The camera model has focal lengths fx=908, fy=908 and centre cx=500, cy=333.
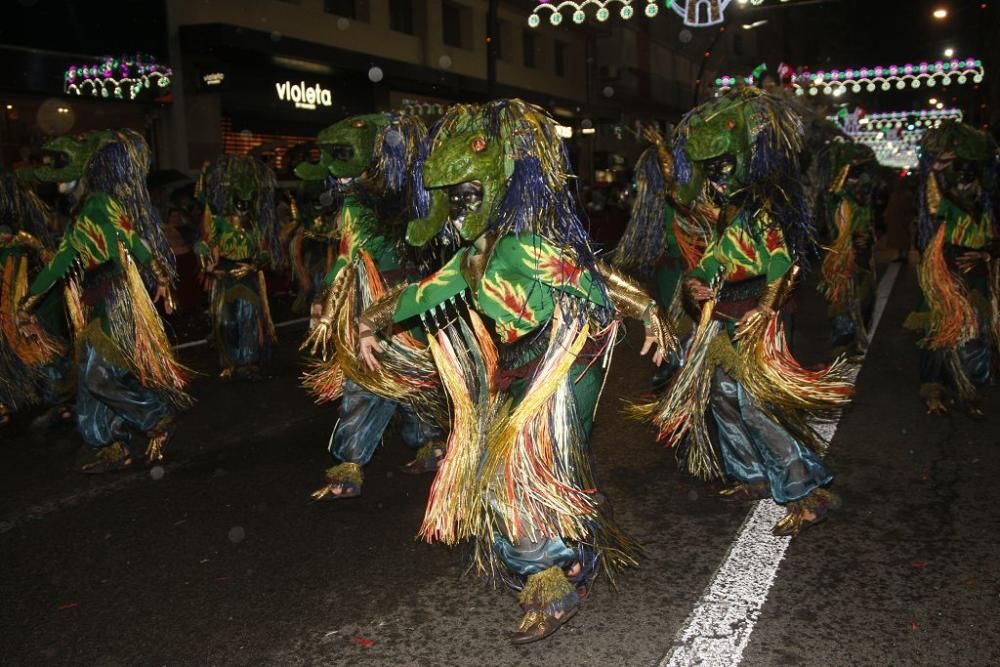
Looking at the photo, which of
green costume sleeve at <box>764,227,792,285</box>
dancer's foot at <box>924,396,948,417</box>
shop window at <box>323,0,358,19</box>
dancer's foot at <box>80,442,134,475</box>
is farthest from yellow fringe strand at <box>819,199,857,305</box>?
shop window at <box>323,0,358,19</box>

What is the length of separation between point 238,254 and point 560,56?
27.7 metres

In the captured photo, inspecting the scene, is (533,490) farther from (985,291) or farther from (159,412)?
(985,291)

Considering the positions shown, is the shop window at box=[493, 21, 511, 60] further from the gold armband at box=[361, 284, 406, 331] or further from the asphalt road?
the gold armband at box=[361, 284, 406, 331]

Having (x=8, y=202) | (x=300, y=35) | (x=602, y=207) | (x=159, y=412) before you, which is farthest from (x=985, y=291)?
(x=300, y=35)

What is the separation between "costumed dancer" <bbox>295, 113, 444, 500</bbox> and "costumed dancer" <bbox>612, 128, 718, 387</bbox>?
224cm

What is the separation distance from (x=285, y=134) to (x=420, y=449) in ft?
53.0

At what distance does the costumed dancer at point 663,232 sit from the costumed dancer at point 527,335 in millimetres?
3128

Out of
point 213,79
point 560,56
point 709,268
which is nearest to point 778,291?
point 709,268

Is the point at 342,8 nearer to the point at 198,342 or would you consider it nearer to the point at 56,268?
the point at 198,342

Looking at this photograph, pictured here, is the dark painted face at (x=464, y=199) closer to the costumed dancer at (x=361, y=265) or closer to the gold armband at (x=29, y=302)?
the costumed dancer at (x=361, y=265)

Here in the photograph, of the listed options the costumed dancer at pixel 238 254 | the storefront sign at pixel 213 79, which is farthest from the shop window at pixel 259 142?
the costumed dancer at pixel 238 254

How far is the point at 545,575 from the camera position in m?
3.39

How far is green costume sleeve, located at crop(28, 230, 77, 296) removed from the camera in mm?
5242

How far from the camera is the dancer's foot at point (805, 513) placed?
429 cm
